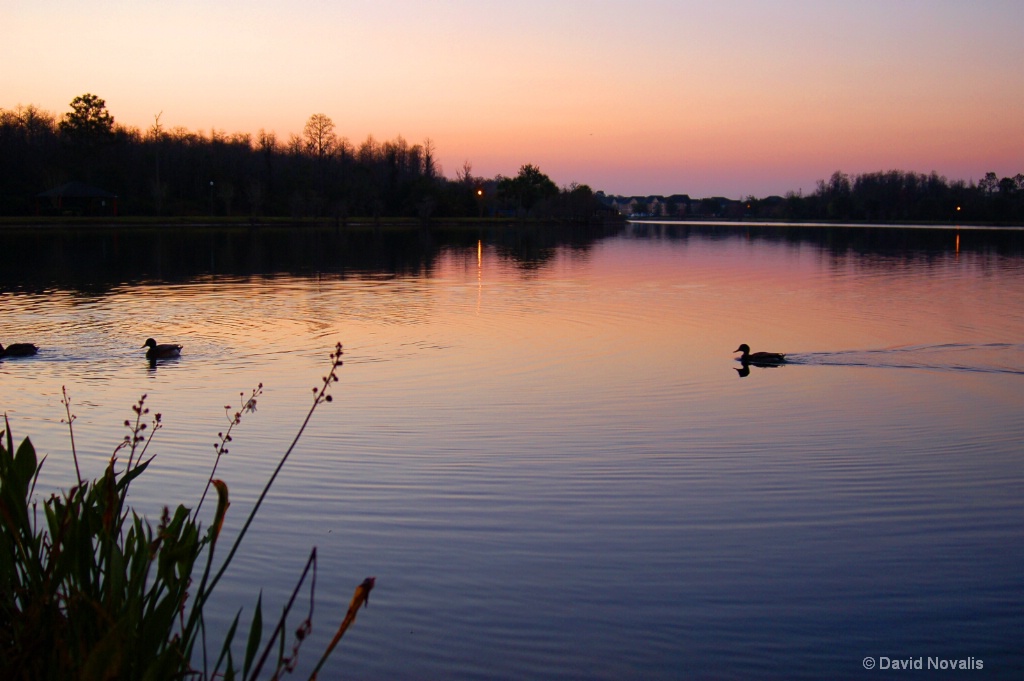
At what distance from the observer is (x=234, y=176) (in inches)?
3366

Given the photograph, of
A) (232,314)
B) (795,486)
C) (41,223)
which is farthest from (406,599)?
(41,223)

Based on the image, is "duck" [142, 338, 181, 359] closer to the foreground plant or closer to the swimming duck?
the swimming duck

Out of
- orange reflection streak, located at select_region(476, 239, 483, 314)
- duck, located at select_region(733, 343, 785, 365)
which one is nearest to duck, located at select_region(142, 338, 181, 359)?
orange reflection streak, located at select_region(476, 239, 483, 314)

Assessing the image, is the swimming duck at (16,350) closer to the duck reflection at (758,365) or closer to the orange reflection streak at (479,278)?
the orange reflection streak at (479,278)

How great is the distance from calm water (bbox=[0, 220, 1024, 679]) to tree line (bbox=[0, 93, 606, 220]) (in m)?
60.4

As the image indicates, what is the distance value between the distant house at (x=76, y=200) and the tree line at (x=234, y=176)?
374mm

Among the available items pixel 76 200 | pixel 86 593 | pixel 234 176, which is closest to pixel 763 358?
pixel 86 593

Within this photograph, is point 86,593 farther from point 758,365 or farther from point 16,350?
point 16,350

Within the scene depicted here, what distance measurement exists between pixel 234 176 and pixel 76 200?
16662mm

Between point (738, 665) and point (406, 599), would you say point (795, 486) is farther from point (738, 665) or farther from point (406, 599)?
point (406, 599)

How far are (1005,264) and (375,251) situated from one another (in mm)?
28121

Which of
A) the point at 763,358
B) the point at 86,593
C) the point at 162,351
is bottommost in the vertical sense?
the point at 763,358

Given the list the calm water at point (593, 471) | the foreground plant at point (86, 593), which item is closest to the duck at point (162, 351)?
the calm water at point (593, 471)

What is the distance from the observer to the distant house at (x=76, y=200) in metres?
69.0
